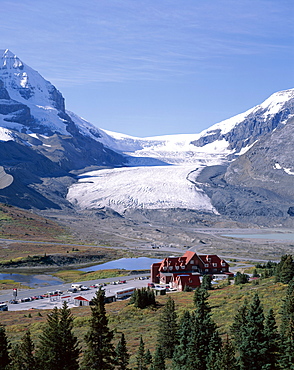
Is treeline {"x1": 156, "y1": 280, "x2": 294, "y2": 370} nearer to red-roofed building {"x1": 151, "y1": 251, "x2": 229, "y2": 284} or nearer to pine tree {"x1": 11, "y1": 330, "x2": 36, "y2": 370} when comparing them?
pine tree {"x1": 11, "y1": 330, "x2": 36, "y2": 370}

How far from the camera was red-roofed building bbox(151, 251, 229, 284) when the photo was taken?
230 ft

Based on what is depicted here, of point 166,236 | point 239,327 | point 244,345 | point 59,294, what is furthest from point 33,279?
point 244,345

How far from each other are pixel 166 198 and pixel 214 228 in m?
35.9

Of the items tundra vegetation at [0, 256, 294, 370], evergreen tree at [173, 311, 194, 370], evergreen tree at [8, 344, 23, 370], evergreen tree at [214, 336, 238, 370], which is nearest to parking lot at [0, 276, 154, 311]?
tundra vegetation at [0, 256, 294, 370]

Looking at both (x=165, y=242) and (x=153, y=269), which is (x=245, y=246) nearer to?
(x=165, y=242)

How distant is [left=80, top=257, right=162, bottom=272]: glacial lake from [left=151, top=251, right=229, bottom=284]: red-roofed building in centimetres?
2309

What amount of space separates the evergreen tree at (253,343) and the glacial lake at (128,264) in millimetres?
71640

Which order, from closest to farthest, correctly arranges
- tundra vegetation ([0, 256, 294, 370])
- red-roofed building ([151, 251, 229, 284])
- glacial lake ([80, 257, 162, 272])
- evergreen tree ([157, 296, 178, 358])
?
tundra vegetation ([0, 256, 294, 370])
evergreen tree ([157, 296, 178, 358])
red-roofed building ([151, 251, 229, 284])
glacial lake ([80, 257, 162, 272])

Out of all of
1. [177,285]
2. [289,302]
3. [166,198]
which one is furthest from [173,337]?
[166,198]

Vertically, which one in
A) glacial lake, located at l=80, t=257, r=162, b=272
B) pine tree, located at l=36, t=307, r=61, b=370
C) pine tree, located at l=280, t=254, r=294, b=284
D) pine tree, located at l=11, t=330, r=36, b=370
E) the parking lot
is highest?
pine tree, located at l=280, t=254, r=294, b=284

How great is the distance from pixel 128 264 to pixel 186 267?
101ft

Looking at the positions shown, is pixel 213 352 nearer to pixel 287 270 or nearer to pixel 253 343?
pixel 253 343

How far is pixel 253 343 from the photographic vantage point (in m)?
24.0

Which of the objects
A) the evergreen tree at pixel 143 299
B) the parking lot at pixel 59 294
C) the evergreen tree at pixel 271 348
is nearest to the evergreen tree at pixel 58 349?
the evergreen tree at pixel 271 348
